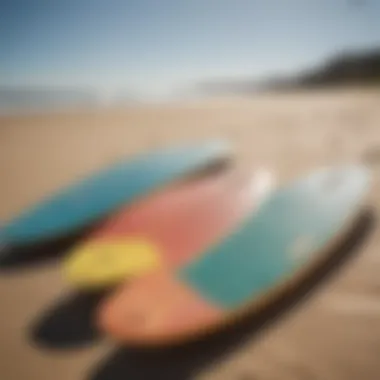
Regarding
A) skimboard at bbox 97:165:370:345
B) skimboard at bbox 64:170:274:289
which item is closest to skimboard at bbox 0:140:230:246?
skimboard at bbox 64:170:274:289

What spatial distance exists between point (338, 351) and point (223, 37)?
470 mm

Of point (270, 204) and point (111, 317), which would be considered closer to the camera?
point (111, 317)

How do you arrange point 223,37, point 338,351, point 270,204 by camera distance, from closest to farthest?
point 338,351
point 270,204
point 223,37

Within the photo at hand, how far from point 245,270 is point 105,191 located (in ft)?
0.84

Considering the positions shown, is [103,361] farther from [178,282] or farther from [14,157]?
[14,157]

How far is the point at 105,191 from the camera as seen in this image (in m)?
0.92

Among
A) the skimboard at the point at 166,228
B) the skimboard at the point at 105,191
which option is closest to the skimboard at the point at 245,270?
the skimboard at the point at 166,228

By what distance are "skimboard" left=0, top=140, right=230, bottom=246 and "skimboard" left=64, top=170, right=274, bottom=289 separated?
2 cm

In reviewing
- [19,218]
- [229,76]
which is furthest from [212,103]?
[19,218]

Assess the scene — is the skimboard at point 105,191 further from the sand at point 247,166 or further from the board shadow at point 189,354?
the board shadow at point 189,354

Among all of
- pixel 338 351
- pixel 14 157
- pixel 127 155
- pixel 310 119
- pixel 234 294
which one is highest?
pixel 14 157

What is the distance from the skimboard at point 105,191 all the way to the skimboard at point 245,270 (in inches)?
5.4

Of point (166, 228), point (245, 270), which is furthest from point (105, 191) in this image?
point (245, 270)

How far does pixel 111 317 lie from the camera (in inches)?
28.5
